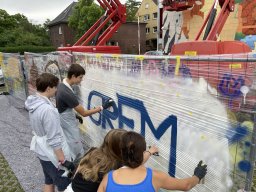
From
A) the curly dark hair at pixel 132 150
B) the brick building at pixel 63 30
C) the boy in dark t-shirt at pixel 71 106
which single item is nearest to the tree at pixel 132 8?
the brick building at pixel 63 30

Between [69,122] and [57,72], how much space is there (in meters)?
1.87

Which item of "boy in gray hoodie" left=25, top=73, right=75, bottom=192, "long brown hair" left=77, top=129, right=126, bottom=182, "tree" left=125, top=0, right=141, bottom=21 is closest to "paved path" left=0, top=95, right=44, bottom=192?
"boy in gray hoodie" left=25, top=73, right=75, bottom=192

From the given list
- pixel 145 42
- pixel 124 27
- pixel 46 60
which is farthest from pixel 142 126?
pixel 145 42

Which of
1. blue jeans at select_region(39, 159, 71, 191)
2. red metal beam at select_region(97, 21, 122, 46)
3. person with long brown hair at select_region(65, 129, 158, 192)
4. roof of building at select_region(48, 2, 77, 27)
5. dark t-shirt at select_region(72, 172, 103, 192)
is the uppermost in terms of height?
roof of building at select_region(48, 2, 77, 27)

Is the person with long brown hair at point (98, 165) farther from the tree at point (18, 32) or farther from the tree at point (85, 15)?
the tree at point (18, 32)

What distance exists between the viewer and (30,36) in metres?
44.2

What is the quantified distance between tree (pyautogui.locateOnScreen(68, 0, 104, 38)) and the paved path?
26562 mm

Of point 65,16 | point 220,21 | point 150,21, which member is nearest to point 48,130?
point 220,21

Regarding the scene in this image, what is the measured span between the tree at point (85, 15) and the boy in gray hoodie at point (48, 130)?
31.4 meters

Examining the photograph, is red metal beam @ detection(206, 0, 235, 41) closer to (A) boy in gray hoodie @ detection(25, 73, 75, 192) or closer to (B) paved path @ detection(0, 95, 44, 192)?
(A) boy in gray hoodie @ detection(25, 73, 75, 192)

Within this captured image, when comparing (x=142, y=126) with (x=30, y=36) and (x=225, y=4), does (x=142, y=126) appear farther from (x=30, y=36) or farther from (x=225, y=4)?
(x=30, y=36)

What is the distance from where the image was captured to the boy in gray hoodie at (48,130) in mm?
2520

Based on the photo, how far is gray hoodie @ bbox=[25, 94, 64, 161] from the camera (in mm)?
2500

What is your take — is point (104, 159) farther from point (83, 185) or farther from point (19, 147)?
point (19, 147)
